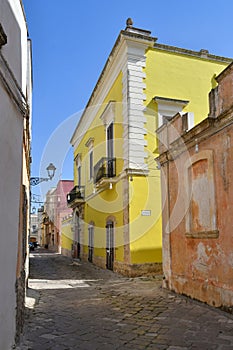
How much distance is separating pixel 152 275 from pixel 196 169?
5.01 m

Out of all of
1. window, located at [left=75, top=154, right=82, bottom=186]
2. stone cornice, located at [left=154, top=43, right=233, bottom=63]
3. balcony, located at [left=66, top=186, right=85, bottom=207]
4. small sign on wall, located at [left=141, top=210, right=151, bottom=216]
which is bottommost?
small sign on wall, located at [left=141, top=210, right=151, bottom=216]

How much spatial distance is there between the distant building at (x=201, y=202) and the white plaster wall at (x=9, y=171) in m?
3.62

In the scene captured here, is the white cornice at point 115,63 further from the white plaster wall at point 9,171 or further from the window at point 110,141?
the white plaster wall at point 9,171

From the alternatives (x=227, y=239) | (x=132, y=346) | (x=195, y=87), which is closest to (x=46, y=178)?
(x=195, y=87)

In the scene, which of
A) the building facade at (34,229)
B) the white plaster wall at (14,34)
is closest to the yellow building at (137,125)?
the white plaster wall at (14,34)

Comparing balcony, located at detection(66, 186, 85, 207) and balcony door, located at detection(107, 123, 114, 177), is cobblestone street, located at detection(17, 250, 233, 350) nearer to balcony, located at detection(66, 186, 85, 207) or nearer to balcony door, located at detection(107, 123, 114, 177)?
balcony door, located at detection(107, 123, 114, 177)

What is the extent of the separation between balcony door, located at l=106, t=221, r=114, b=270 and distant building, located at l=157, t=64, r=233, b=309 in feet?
14.7

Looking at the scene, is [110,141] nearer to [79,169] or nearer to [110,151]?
[110,151]

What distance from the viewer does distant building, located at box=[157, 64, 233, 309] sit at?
19.3 ft

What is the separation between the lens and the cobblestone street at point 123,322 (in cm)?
423

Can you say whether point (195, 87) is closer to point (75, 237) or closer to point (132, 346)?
point (132, 346)

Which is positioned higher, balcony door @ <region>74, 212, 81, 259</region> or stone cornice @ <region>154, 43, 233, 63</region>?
stone cornice @ <region>154, 43, 233, 63</region>

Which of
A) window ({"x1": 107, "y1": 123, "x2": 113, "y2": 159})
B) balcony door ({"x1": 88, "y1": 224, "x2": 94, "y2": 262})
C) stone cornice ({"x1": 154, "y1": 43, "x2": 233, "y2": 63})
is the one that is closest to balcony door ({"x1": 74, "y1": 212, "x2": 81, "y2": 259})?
balcony door ({"x1": 88, "y1": 224, "x2": 94, "y2": 262})

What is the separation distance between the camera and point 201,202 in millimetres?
6816
